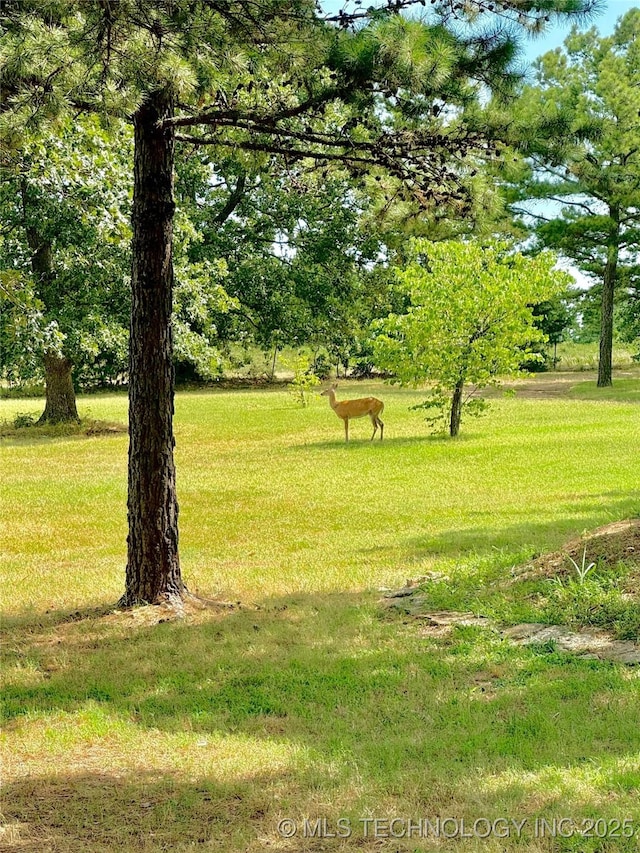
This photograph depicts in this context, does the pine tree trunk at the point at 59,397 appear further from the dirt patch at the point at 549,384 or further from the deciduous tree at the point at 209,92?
the deciduous tree at the point at 209,92

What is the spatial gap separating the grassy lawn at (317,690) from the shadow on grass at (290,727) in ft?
0.04

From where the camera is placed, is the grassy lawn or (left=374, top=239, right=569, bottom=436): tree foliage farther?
(left=374, top=239, right=569, bottom=436): tree foliage

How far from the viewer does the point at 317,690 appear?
189 inches

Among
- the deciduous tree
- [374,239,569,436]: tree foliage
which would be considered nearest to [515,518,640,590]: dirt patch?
the deciduous tree

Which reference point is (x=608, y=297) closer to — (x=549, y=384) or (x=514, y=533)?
(x=549, y=384)

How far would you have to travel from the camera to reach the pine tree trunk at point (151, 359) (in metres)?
6.20

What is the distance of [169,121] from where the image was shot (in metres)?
5.94

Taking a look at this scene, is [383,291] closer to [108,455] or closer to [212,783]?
[108,455]

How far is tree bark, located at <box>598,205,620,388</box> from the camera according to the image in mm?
30219

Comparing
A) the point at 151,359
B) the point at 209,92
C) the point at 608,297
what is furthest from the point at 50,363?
the point at 608,297

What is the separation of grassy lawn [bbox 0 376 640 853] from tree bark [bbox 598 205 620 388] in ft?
65.7

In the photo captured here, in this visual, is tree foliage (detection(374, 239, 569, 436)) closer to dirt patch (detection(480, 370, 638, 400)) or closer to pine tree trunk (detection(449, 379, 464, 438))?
pine tree trunk (detection(449, 379, 464, 438))

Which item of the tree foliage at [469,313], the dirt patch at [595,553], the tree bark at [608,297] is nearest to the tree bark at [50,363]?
the tree foliage at [469,313]

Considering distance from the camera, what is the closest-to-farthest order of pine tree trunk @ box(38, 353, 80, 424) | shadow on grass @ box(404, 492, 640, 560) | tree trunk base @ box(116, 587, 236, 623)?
1. tree trunk base @ box(116, 587, 236, 623)
2. shadow on grass @ box(404, 492, 640, 560)
3. pine tree trunk @ box(38, 353, 80, 424)
